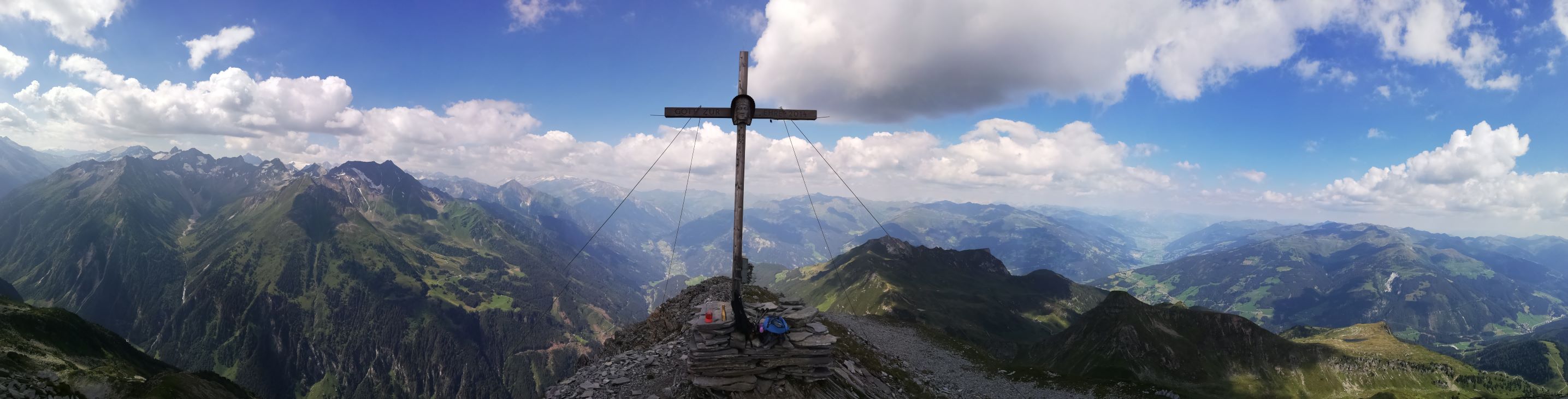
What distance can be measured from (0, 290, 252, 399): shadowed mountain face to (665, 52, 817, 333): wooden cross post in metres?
34.9

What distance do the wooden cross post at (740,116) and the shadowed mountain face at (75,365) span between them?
34875 mm

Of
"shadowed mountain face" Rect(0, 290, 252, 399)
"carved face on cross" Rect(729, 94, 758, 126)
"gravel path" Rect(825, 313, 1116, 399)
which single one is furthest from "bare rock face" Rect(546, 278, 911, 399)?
"shadowed mountain face" Rect(0, 290, 252, 399)

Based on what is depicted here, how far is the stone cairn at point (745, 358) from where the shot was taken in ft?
67.8

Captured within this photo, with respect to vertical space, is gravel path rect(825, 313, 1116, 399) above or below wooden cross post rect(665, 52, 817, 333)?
below

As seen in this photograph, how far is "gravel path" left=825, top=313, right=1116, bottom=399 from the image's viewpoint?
39938 mm

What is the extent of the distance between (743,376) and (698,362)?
187cm

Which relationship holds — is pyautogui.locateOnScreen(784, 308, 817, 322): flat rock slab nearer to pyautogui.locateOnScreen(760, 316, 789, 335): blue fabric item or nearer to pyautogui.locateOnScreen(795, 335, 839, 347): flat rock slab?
pyautogui.locateOnScreen(795, 335, 839, 347): flat rock slab

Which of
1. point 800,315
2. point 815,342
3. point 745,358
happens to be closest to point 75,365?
point 745,358

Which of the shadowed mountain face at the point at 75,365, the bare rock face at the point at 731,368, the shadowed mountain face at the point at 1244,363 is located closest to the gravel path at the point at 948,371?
the bare rock face at the point at 731,368

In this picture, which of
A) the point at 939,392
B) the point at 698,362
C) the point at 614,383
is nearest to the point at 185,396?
the point at 614,383

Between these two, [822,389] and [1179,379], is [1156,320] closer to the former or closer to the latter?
[1179,379]

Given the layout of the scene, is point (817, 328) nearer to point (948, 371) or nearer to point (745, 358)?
point (745, 358)

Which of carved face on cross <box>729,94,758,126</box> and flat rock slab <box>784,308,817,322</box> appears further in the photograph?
flat rock slab <box>784,308,817,322</box>

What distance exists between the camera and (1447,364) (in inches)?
4048
